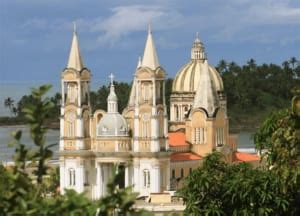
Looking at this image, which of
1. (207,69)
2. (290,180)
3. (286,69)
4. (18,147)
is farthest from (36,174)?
(286,69)

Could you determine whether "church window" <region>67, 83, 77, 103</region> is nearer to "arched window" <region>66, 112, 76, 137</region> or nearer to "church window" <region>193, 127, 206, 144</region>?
"arched window" <region>66, 112, 76, 137</region>

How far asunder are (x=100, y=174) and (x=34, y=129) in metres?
29.9

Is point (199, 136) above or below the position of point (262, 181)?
above

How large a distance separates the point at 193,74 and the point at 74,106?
5.87 metres

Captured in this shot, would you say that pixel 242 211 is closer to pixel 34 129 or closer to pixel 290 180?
pixel 290 180

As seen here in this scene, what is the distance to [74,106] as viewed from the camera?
39.3 metres

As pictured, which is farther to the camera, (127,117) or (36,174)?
(127,117)

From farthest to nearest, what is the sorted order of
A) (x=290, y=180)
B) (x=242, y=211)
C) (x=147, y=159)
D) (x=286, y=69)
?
(x=286, y=69), (x=147, y=159), (x=242, y=211), (x=290, y=180)

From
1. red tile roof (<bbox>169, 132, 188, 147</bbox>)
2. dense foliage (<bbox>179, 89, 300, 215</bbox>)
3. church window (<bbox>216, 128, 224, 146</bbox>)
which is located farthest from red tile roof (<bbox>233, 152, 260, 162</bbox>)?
dense foliage (<bbox>179, 89, 300, 215</bbox>)

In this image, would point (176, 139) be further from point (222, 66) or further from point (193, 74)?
point (222, 66)

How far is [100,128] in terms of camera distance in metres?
38.5

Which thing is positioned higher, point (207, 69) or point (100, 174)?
point (207, 69)

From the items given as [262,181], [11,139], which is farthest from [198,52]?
[11,139]

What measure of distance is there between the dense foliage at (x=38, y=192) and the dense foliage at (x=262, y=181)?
35.3 feet
